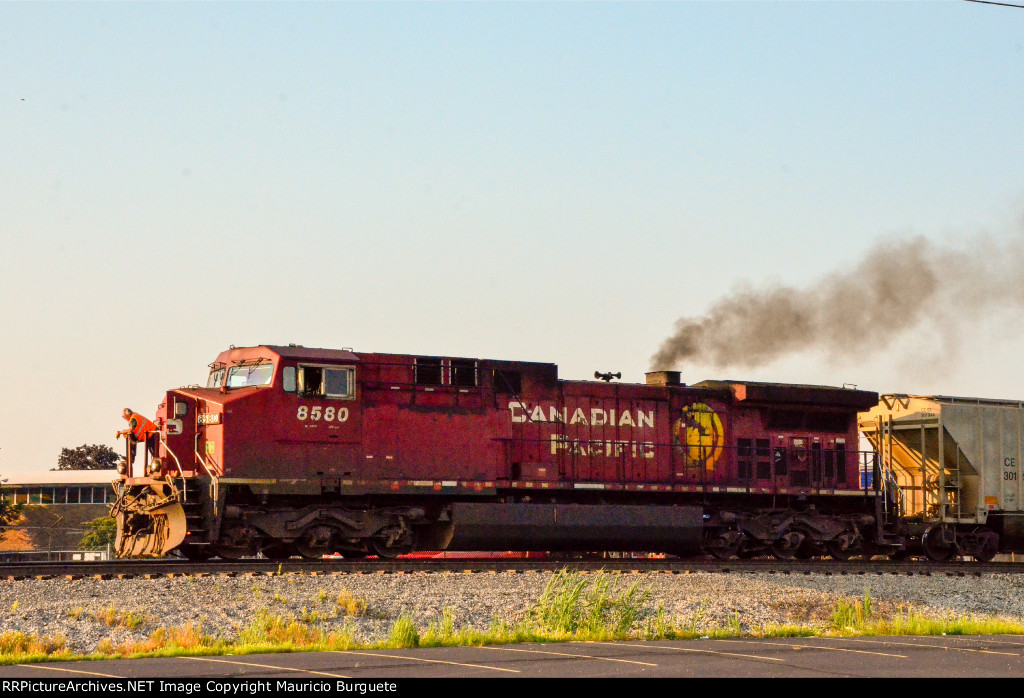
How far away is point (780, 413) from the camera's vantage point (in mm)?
23891

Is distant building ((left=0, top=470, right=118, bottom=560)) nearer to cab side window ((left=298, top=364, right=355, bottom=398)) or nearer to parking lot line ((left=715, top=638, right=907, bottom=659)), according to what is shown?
cab side window ((left=298, top=364, right=355, bottom=398))

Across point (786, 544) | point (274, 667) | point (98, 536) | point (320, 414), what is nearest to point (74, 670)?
point (274, 667)

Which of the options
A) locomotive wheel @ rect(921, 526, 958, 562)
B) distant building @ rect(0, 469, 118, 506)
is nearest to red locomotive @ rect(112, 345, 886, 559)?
locomotive wheel @ rect(921, 526, 958, 562)

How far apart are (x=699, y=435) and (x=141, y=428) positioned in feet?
34.2

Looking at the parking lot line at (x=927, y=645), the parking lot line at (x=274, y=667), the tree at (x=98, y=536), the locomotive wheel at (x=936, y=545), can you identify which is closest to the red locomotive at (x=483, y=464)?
the locomotive wheel at (x=936, y=545)

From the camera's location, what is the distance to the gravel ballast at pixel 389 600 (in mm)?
13430

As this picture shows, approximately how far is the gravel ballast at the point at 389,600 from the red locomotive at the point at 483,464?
271cm

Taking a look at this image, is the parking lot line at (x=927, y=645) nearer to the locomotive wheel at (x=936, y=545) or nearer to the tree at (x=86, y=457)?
the locomotive wheel at (x=936, y=545)

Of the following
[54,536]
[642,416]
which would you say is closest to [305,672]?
[642,416]

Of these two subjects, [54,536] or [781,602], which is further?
[54,536]

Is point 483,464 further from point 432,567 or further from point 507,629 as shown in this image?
point 507,629

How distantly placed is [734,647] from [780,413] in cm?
1305
